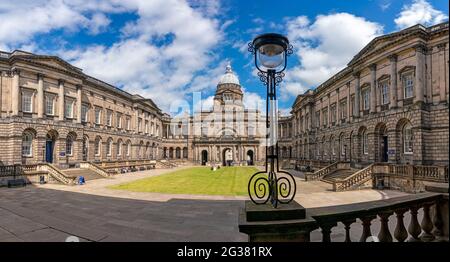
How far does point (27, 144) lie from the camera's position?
Answer: 89.1 feet

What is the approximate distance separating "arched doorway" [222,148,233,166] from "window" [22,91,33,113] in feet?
138

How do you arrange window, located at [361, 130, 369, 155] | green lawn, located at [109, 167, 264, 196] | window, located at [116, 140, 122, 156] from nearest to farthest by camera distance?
green lawn, located at [109, 167, 264, 196] → window, located at [361, 130, 369, 155] → window, located at [116, 140, 122, 156]

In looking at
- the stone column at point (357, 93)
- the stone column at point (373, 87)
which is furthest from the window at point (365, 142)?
the stone column at point (373, 87)

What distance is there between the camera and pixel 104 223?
8.82 metres

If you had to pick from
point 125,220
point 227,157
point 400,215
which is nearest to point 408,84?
point 400,215

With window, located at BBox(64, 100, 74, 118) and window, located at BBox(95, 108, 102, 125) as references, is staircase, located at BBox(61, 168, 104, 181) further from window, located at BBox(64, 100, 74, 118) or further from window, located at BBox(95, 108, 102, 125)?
window, located at BBox(95, 108, 102, 125)

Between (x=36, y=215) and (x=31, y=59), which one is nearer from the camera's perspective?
(x=36, y=215)

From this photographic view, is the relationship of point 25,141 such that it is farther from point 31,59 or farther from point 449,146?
point 449,146

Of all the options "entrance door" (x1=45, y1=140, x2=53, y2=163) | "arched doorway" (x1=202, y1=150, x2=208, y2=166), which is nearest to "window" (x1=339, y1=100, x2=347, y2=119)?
"entrance door" (x1=45, y1=140, x2=53, y2=163)

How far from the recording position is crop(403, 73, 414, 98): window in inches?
823

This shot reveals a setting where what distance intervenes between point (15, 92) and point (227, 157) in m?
48.1

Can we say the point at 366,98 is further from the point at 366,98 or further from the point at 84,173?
the point at 84,173
